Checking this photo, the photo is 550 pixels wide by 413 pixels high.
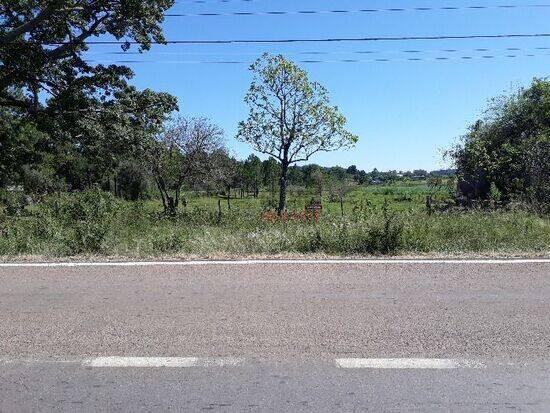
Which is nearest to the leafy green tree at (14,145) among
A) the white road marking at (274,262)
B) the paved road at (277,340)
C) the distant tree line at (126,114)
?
the distant tree line at (126,114)

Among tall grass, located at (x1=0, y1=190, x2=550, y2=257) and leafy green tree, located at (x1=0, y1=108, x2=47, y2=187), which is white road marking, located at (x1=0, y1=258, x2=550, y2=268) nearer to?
tall grass, located at (x1=0, y1=190, x2=550, y2=257)

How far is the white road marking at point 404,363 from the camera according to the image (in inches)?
158

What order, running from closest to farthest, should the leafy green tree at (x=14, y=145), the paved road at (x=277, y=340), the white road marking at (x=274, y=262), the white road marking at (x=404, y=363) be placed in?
1. the paved road at (x=277, y=340)
2. the white road marking at (x=404, y=363)
3. the white road marking at (x=274, y=262)
4. the leafy green tree at (x=14, y=145)

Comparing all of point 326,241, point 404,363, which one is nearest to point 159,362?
point 404,363

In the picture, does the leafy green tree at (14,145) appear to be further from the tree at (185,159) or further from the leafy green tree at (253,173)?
the leafy green tree at (253,173)

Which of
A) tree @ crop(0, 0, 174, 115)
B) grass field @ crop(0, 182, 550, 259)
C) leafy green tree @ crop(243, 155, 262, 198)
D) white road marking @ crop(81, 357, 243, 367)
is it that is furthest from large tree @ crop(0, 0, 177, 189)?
leafy green tree @ crop(243, 155, 262, 198)

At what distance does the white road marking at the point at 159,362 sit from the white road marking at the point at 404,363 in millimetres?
909

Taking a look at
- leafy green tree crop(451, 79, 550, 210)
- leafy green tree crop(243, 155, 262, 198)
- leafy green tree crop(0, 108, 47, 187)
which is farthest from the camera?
leafy green tree crop(243, 155, 262, 198)

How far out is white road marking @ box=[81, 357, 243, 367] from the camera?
13.4 ft

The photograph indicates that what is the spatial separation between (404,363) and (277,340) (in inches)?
45.3

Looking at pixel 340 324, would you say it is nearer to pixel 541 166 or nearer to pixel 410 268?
pixel 410 268

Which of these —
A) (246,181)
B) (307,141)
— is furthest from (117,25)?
(246,181)

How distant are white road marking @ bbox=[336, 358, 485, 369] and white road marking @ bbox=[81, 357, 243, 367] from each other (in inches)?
35.8

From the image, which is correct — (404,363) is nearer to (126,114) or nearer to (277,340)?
(277,340)
